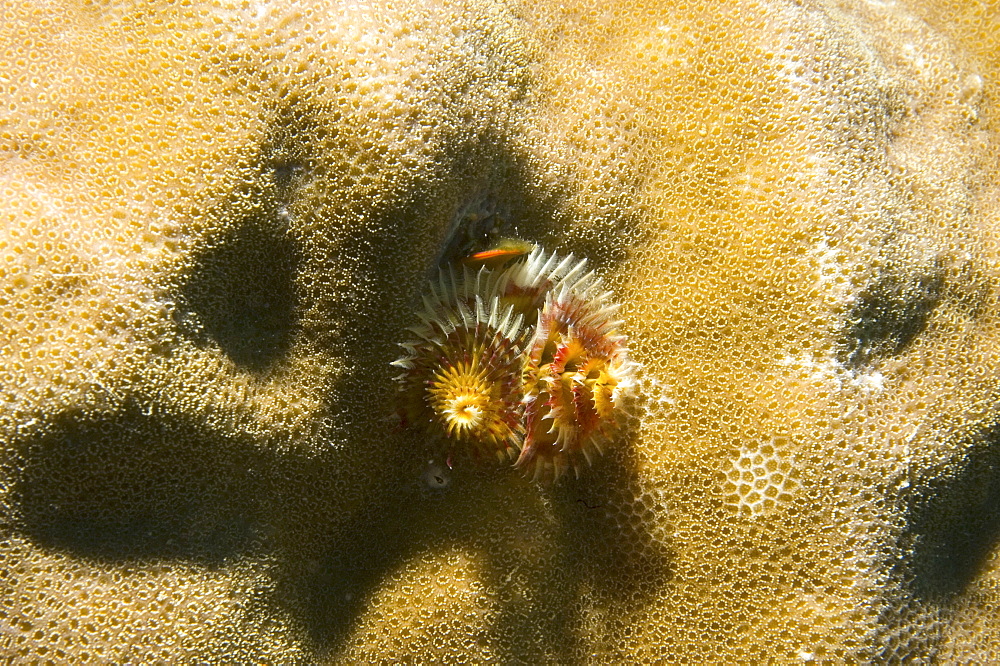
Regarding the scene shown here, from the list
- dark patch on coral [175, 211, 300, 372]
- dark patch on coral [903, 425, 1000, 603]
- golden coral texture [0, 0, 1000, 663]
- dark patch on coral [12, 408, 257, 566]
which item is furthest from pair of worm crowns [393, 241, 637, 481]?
dark patch on coral [903, 425, 1000, 603]

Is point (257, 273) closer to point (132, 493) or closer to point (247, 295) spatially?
point (247, 295)

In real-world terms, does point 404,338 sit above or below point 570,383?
below

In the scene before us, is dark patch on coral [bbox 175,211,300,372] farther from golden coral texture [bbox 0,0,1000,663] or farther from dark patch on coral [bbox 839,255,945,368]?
dark patch on coral [bbox 839,255,945,368]

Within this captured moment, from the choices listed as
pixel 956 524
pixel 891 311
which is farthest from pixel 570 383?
pixel 956 524

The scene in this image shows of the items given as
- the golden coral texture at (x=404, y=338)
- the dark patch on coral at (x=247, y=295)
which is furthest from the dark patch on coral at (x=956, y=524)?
the dark patch on coral at (x=247, y=295)

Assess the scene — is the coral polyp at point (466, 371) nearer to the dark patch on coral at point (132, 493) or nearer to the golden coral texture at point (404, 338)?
the golden coral texture at point (404, 338)

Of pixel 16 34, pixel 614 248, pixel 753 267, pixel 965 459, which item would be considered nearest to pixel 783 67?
pixel 753 267
